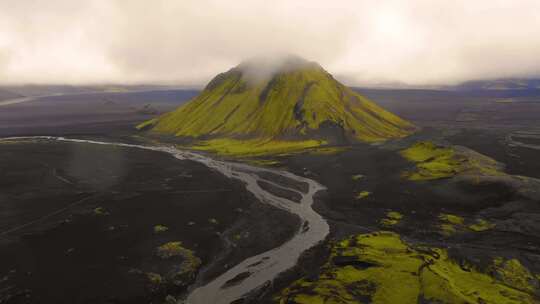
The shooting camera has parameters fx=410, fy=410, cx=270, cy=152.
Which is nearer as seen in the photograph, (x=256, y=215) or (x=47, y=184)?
(x=256, y=215)

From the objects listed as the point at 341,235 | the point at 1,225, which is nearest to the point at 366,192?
the point at 341,235

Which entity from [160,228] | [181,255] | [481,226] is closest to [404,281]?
[481,226]

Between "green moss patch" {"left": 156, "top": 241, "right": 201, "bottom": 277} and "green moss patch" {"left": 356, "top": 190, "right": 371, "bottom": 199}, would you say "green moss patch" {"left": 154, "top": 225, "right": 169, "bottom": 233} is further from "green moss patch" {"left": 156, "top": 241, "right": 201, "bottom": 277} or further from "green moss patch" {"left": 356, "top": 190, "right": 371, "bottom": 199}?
"green moss patch" {"left": 356, "top": 190, "right": 371, "bottom": 199}

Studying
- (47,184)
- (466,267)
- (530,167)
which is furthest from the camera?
(530,167)

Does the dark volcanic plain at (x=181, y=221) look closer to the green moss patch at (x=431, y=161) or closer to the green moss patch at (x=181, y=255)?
the green moss patch at (x=181, y=255)

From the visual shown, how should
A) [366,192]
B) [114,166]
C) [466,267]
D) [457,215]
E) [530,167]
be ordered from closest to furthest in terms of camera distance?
[466,267] < [457,215] < [366,192] < [530,167] < [114,166]

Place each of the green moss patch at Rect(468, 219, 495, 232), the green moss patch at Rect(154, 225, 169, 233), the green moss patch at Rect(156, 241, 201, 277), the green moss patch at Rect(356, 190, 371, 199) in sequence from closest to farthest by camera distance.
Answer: the green moss patch at Rect(156, 241, 201, 277) < the green moss patch at Rect(468, 219, 495, 232) < the green moss patch at Rect(154, 225, 169, 233) < the green moss patch at Rect(356, 190, 371, 199)

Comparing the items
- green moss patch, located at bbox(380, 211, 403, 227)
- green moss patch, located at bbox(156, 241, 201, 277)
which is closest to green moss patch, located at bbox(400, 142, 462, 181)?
green moss patch, located at bbox(380, 211, 403, 227)

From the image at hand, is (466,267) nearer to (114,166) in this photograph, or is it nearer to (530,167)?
(530,167)
